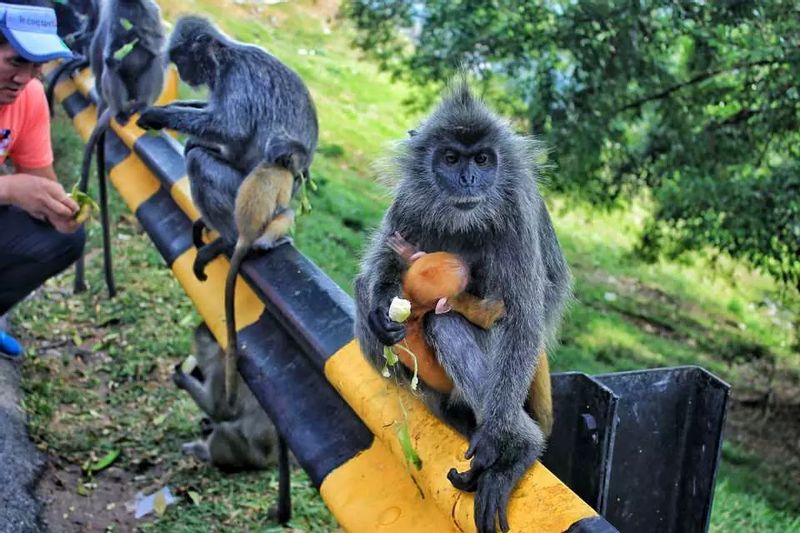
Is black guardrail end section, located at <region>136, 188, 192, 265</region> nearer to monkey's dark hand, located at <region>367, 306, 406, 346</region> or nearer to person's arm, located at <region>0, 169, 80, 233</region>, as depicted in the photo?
person's arm, located at <region>0, 169, 80, 233</region>

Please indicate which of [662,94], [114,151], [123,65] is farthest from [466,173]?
[662,94]

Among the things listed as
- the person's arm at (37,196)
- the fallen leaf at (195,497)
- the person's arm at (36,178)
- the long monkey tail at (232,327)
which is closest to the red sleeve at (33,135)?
the person's arm at (36,178)

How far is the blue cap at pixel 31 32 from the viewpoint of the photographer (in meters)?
3.61

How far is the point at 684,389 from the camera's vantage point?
8.71ft

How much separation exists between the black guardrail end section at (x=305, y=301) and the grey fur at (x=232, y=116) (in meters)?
1.25

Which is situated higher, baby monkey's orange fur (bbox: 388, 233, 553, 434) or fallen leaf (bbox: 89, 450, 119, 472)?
baby monkey's orange fur (bbox: 388, 233, 553, 434)

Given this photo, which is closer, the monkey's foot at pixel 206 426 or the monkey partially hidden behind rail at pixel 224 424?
the monkey partially hidden behind rail at pixel 224 424

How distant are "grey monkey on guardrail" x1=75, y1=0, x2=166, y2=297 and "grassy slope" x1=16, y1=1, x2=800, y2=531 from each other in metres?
0.70

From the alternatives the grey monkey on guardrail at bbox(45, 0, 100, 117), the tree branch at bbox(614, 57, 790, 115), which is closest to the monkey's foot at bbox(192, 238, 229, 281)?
the grey monkey on guardrail at bbox(45, 0, 100, 117)

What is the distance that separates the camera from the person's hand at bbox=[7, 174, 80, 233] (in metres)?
4.07

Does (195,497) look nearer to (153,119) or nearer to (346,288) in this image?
(153,119)

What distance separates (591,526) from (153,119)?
13.3 feet

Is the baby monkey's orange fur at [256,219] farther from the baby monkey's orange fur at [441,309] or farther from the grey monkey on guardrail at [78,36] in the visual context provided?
the grey monkey on guardrail at [78,36]

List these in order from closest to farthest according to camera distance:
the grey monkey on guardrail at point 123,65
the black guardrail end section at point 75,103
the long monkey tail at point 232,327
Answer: the long monkey tail at point 232,327
the grey monkey on guardrail at point 123,65
the black guardrail end section at point 75,103
